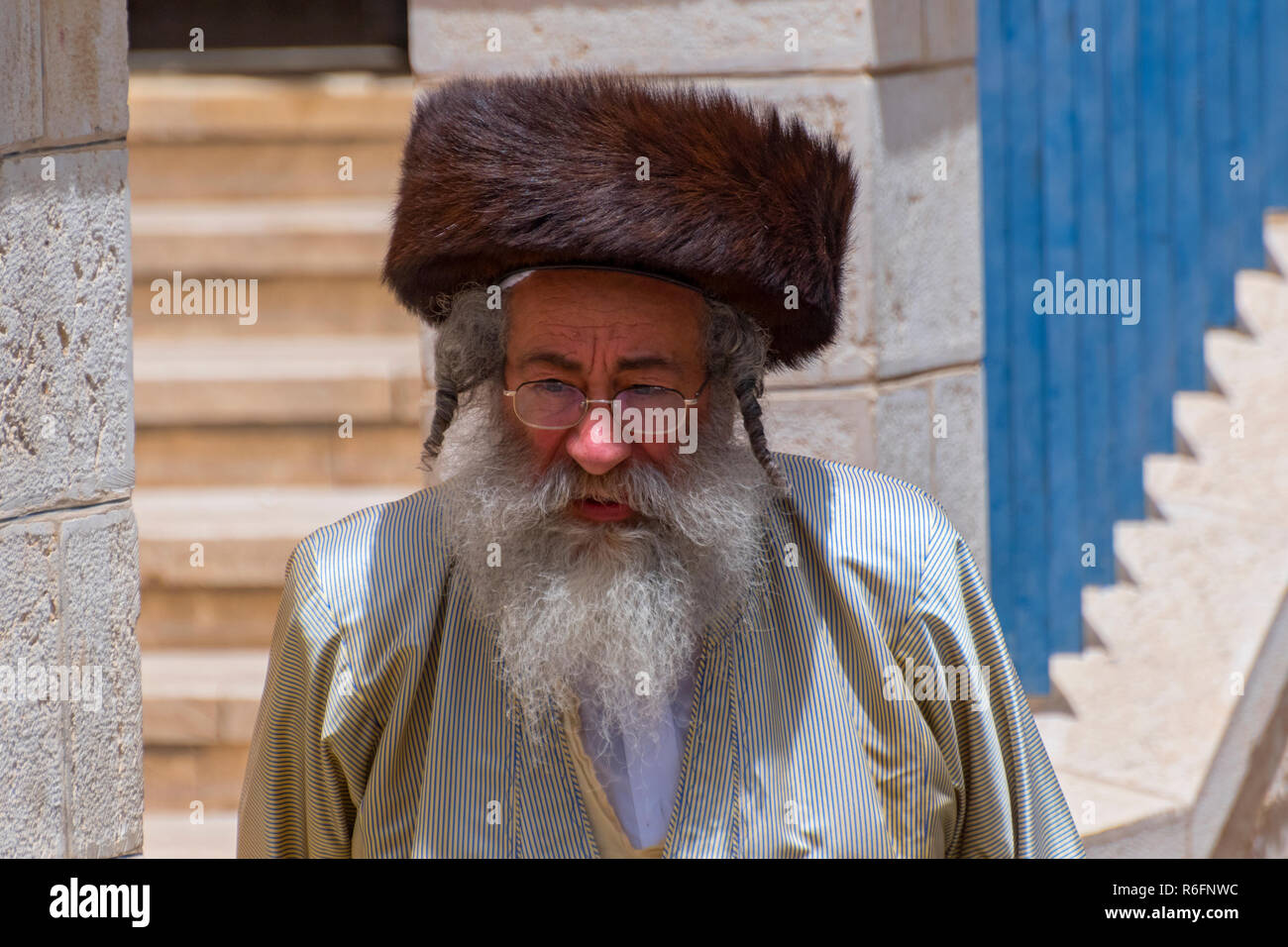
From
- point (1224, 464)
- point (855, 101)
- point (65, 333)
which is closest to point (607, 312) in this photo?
point (65, 333)

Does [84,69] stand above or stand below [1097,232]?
above

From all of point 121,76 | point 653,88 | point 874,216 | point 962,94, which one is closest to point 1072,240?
point 962,94

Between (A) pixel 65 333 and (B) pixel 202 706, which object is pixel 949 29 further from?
(B) pixel 202 706

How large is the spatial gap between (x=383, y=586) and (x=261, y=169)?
11.4 feet

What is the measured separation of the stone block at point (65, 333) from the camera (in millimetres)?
2283

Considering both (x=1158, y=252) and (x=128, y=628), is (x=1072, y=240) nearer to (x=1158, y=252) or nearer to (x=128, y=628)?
(x=1158, y=252)

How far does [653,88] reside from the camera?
7.48 ft

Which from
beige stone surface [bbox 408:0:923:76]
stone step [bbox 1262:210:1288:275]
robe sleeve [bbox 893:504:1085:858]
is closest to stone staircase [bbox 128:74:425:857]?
beige stone surface [bbox 408:0:923:76]

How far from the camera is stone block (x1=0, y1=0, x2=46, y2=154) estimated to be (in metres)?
2.24

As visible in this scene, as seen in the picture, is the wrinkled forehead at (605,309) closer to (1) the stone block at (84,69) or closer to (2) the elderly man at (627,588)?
(2) the elderly man at (627,588)

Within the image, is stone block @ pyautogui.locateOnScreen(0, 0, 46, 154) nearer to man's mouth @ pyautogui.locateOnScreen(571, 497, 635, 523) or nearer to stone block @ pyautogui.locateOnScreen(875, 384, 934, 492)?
man's mouth @ pyautogui.locateOnScreen(571, 497, 635, 523)

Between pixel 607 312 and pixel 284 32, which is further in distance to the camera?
pixel 284 32

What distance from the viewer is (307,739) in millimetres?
2285

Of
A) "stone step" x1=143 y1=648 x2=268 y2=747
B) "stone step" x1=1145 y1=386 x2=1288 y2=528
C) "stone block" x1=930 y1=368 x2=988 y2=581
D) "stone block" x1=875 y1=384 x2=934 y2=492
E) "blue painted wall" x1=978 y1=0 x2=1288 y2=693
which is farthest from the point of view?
"stone step" x1=1145 y1=386 x2=1288 y2=528
